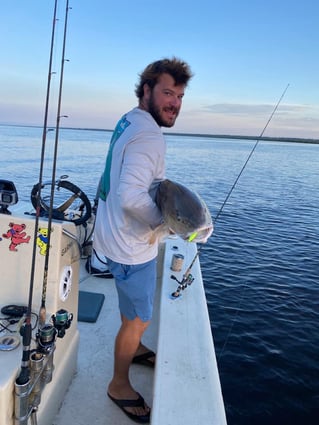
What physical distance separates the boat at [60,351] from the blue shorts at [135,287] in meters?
0.30

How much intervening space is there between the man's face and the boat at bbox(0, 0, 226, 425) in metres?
0.59

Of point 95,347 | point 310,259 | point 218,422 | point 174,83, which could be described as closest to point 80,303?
point 95,347

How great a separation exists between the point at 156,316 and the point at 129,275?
1.50 meters

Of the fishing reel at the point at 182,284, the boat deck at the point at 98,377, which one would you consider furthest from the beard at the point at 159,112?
the boat deck at the point at 98,377

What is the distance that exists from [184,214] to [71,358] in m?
1.31

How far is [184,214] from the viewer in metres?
1.51

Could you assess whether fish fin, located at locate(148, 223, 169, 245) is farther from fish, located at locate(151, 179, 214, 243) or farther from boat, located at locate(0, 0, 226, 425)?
boat, located at locate(0, 0, 226, 425)

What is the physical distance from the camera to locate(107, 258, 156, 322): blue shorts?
70.2 inches

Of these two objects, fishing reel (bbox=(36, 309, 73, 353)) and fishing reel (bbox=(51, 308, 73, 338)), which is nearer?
fishing reel (bbox=(36, 309, 73, 353))

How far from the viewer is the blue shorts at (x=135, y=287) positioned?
1782 mm

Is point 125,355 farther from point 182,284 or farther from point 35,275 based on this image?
point 182,284

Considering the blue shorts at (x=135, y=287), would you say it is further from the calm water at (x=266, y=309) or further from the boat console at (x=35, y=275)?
the calm water at (x=266, y=309)

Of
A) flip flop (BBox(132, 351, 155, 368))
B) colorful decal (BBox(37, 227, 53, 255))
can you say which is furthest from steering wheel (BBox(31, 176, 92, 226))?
flip flop (BBox(132, 351, 155, 368))

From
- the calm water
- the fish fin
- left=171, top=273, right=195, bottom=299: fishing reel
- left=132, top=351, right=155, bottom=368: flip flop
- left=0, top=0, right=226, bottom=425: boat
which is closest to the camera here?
left=0, top=0, right=226, bottom=425: boat
